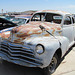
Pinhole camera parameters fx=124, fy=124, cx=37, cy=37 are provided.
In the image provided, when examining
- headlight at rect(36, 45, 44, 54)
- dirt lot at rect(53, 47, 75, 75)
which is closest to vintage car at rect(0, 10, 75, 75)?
headlight at rect(36, 45, 44, 54)

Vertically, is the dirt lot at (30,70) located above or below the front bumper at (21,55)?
below

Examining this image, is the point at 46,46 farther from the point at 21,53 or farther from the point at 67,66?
the point at 67,66

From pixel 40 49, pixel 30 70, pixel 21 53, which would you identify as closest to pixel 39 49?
pixel 40 49

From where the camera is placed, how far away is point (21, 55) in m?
3.15

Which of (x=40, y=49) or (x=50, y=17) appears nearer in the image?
(x=40, y=49)

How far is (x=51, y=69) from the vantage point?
361 centimetres

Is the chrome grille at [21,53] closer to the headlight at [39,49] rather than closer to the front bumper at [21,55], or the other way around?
the front bumper at [21,55]

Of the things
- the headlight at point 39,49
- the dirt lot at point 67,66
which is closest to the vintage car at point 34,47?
the headlight at point 39,49

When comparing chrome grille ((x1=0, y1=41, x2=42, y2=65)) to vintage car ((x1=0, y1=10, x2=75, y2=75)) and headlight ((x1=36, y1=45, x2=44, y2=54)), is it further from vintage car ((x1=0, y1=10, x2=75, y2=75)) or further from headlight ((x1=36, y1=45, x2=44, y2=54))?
headlight ((x1=36, y1=45, x2=44, y2=54))

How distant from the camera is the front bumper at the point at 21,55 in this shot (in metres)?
3.05

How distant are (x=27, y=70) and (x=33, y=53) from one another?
114 cm

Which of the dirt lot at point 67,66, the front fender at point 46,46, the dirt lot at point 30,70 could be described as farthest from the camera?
the dirt lot at point 67,66

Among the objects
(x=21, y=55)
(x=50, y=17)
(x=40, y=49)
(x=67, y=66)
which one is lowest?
(x=67, y=66)

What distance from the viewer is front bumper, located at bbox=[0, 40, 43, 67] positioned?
305 centimetres
